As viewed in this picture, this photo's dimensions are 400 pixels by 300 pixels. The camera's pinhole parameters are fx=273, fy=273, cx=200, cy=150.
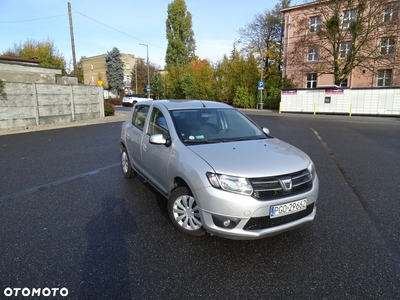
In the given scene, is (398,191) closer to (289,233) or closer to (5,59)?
(289,233)

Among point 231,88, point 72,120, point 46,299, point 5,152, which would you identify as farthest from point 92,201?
point 231,88

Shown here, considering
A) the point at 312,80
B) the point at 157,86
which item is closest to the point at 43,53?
the point at 157,86

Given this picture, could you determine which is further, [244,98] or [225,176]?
[244,98]

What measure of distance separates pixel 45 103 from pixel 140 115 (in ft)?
41.5

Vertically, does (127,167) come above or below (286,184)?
below

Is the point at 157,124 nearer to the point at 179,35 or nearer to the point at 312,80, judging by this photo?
the point at 312,80

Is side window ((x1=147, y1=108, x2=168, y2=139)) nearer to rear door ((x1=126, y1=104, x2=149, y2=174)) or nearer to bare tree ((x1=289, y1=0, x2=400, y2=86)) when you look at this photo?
rear door ((x1=126, y1=104, x2=149, y2=174))

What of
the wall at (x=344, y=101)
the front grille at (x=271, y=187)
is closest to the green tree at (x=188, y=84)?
the wall at (x=344, y=101)

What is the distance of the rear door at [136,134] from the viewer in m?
4.62

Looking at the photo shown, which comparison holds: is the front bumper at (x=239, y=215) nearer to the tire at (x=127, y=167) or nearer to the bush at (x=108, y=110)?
the tire at (x=127, y=167)

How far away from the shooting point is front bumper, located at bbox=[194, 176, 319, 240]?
2654 mm

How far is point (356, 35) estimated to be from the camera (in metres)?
24.6

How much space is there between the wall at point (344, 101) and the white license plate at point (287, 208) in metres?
22.7

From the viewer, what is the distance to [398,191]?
188 inches
